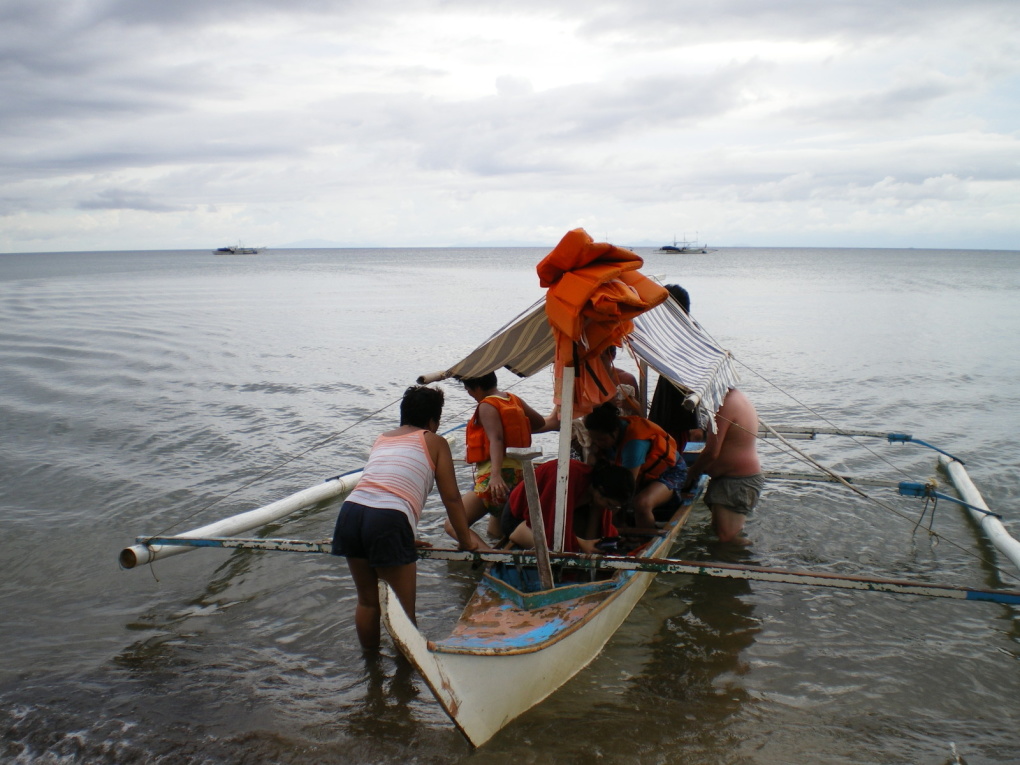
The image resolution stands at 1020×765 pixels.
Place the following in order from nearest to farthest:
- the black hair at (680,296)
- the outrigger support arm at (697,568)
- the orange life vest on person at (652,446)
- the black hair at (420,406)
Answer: the outrigger support arm at (697,568) → the black hair at (420,406) → the orange life vest on person at (652,446) → the black hair at (680,296)

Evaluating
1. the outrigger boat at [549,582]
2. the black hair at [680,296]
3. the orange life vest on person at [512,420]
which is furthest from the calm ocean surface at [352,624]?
the black hair at [680,296]

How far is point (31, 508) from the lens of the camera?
8453 mm

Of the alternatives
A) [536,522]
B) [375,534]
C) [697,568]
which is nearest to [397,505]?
[375,534]

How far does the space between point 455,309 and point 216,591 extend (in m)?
29.6

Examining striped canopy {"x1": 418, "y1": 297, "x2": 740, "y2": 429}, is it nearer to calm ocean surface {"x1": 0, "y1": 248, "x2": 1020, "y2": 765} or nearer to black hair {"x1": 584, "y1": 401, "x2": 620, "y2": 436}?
black hair {"x1": 584, "y1": 401, "x2": 620, "y2": 436}

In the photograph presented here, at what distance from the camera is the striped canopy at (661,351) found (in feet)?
17.1

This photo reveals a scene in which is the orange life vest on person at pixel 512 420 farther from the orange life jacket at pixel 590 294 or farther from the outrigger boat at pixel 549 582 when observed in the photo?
the orange life jacket at pixel 590 294

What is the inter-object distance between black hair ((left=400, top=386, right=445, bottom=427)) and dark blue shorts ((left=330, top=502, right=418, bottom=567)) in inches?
26.9

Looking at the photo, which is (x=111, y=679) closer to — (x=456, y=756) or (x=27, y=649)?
(x=27, y=649)

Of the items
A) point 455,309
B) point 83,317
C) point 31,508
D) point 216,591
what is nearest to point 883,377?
point 216,591

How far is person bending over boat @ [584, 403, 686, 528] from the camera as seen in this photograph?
5.73m

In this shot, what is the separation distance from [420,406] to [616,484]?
1.58m

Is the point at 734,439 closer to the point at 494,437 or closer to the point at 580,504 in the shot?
the point at 580,504

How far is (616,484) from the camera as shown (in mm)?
5402
